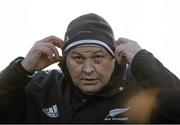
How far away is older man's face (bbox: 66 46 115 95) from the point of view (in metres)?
4.18

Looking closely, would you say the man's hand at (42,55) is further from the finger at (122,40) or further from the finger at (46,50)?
the finger at (122,40)

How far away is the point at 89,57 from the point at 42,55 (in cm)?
54

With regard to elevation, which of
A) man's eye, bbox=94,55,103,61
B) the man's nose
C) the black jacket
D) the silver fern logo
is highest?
man's eye, bbox=94,55,103,61

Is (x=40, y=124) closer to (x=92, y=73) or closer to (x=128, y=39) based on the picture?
Result: (x=92, y=73)

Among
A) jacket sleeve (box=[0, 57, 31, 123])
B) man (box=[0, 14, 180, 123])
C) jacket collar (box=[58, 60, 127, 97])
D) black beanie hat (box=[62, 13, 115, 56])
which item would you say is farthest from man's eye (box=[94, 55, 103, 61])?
jacket sleeve (box=[0, 57, 31, 123])

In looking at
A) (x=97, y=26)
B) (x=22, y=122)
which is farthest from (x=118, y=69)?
(x=22, y=122)

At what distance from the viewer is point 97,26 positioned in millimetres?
4484

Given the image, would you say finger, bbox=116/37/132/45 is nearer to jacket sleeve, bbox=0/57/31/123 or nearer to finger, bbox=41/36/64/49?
finger, bbox=41/36/64/49

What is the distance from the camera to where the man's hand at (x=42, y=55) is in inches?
173

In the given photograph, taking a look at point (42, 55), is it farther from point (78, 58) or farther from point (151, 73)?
point (151, 73)

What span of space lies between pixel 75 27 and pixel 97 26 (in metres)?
0.21

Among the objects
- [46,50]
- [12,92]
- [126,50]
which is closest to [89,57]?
[126,50]

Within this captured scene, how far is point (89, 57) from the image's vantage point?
4.18 metres

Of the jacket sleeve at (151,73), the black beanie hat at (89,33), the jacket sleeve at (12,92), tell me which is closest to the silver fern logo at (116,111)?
the jacket sleeve at (151,73)
